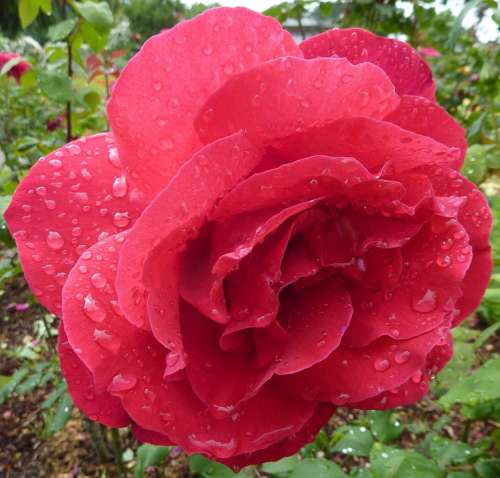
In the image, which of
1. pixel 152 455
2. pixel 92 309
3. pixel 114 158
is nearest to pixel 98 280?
pixel 92 309

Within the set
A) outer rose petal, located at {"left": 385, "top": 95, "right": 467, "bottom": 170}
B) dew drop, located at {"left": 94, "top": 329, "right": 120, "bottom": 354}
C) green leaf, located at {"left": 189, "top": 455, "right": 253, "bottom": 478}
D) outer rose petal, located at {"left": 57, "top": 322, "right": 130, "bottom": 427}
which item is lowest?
green leaf, located at {"left": 189, "top": 455, "right": 253, "bottom": 478}

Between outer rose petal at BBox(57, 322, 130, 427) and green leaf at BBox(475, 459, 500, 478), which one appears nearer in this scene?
outer rose petal at BBox(57, 322, 130, 427)

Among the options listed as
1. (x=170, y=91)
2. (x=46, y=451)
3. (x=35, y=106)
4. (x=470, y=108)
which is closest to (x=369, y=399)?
(x=170, y=91)

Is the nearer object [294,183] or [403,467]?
[294,183]

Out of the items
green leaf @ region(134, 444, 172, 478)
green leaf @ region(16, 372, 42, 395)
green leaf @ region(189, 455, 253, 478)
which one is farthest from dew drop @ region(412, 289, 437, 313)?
green leaf @ region(16, 372, 42, 395)

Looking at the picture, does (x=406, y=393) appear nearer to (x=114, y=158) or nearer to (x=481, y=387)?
(x=481, y=387)

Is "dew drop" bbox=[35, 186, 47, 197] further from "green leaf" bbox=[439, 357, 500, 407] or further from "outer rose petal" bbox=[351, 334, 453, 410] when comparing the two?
"green leaf" bbox=[439, 357, 500, 407]

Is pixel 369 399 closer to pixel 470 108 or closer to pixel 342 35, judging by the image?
A: pixel 342 35
